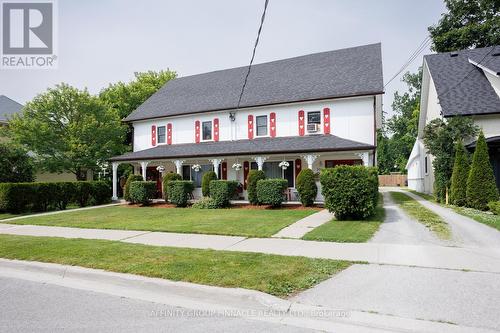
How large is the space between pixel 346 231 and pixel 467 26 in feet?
102

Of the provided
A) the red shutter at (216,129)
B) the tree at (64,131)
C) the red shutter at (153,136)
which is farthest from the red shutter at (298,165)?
the tree at (64,131)

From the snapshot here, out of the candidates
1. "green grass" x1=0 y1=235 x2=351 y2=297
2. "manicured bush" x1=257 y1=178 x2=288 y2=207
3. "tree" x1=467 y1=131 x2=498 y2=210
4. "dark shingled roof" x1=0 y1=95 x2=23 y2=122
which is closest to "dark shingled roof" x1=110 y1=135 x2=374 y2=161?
"manicured bush" x1=257 y1=178 x2=288 y2=207

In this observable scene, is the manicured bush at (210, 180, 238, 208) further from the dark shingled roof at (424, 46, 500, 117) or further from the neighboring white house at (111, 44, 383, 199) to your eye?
the dark shingled roof at (424, 46, 500, 117)

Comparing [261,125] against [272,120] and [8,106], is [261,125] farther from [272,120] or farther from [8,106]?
[8,106]

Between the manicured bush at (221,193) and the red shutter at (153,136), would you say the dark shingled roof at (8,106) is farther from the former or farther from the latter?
the manicured bush at (221,193)

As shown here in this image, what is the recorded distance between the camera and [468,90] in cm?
1855

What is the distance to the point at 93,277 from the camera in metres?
5.88

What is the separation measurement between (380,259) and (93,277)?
205 inches

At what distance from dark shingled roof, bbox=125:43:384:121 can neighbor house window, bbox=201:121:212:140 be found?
1.03 meters

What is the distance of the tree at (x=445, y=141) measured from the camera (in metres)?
16.1

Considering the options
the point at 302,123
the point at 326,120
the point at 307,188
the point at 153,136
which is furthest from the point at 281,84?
the point at 153,136

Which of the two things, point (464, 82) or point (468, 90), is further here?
point (464, 82)

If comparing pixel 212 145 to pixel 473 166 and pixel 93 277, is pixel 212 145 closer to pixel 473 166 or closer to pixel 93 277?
pixel 473 166

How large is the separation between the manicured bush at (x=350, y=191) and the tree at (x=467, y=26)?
→ 27425 millimetres
